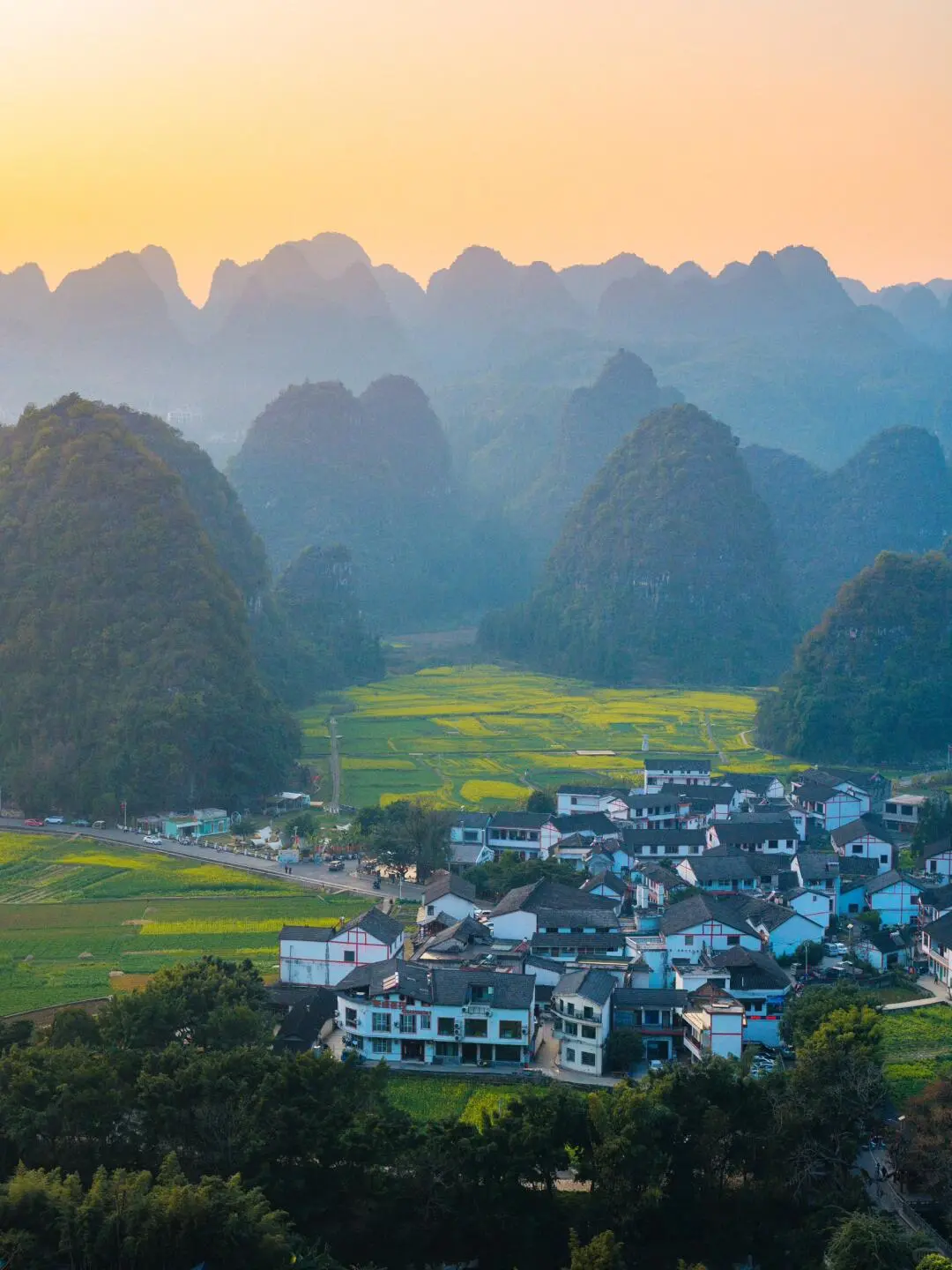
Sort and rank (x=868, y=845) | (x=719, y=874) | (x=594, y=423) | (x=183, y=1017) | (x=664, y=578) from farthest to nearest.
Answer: (x=594, y=423) < (x=664, y=578) < (x=868, y=845) < (x=719, y=874) < (x=183, y=1017)

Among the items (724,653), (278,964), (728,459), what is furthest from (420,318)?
(278,964)

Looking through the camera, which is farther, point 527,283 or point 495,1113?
point 527,283

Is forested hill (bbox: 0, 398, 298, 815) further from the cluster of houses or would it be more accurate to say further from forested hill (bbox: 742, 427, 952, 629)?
forested hill (bbox: 742, 427, 952, 629)

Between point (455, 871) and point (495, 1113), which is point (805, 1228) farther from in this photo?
point (455, 871)

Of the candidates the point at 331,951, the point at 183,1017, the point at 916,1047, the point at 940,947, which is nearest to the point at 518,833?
the point at 331,951

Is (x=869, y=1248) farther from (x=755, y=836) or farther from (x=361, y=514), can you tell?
(x=361, y=514)

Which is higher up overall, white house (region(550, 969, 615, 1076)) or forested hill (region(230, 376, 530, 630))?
forested hill (region(230, 376, 530, 630))

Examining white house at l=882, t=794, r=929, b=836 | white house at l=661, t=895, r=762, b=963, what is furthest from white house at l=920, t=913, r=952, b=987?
white house at l=882, t=794, r=929, b=836
